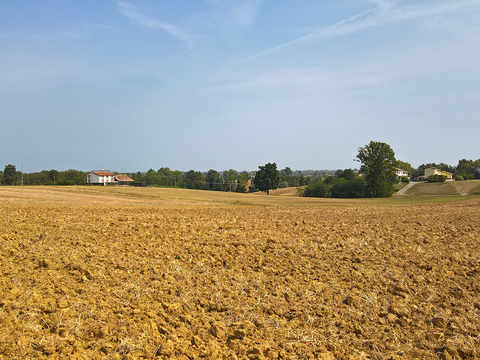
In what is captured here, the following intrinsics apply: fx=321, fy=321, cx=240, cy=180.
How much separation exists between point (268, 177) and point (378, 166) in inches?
1343

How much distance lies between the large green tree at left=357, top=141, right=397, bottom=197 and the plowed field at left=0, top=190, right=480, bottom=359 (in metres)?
58.4

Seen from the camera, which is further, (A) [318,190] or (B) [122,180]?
(B) [122,180]

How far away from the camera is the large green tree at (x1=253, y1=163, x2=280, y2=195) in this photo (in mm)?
92938

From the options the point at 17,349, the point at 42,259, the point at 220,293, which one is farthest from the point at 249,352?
the point at 42,259

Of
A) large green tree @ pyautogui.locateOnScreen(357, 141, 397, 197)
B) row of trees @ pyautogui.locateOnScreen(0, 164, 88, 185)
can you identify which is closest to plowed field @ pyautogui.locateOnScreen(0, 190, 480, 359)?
large green tree @ pyautogui.locateOnScreen(357, 141, 397, 197)

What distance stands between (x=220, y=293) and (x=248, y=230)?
5.54 metres

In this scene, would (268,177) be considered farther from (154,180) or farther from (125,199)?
(125,199)

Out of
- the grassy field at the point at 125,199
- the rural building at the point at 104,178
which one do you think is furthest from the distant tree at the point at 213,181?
the grassy field at the point at 125,199

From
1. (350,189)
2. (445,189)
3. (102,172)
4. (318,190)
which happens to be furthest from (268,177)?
(102,172)

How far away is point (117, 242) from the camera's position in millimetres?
9023

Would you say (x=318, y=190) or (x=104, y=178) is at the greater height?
(x=104, y=178)

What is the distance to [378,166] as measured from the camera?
214ft

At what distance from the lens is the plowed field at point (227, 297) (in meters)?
4.47

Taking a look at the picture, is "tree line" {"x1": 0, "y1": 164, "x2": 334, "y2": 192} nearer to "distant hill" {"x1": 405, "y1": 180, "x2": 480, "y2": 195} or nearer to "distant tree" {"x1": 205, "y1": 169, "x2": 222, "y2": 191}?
"distant tree" {"x1": 205, "y1": 169, "x2": 222, "y2": 191}
